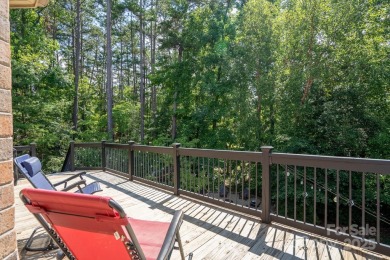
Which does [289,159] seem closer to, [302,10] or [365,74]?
[365,74]

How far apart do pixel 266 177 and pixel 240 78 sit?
32.0 feet

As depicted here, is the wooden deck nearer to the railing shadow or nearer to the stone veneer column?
the railing shadow

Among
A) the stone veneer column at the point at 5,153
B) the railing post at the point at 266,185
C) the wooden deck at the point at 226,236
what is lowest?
the wooden deck at the point at 226,236

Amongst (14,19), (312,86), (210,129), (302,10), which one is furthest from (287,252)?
(14,19)

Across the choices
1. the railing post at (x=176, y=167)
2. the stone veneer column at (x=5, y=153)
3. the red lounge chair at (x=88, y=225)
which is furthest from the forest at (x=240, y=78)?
the stone veneer column at (x=5, y=153)

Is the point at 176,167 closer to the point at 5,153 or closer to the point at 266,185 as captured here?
the point at 266,185

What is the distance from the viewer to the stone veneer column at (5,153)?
103 cm

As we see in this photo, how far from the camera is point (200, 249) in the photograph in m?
2.69

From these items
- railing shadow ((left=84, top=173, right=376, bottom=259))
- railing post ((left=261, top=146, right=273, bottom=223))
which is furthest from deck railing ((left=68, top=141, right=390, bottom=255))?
railing shadow ((left=84, top=173, right=376, bottom=259))

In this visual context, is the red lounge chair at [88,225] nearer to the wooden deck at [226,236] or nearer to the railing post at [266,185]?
the wooden deck at [226,236]

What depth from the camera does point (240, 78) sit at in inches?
492

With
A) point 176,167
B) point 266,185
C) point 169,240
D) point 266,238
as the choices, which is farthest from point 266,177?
point 169,240

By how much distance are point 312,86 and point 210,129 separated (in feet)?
18.4

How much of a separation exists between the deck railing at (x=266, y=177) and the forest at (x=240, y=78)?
2140mm
